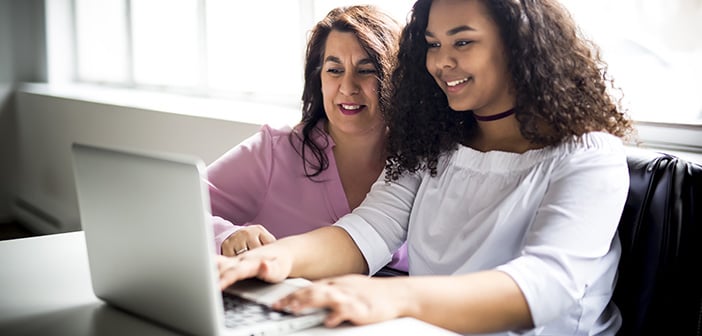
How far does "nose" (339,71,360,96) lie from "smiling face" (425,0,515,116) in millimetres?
385

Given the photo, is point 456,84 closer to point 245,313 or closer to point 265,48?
point 245,313

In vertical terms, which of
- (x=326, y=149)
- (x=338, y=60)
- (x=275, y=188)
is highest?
(x=338, y=60)

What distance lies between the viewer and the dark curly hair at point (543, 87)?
5.14 ft

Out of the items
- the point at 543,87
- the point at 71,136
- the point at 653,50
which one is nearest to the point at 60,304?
the point at 543,87

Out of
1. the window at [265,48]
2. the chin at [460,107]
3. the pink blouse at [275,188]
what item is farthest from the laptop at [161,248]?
the window at [265,48]

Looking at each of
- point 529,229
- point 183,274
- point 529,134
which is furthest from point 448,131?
point 183,274

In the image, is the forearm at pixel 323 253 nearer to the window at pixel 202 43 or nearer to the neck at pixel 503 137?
the neck at pixel 503 137

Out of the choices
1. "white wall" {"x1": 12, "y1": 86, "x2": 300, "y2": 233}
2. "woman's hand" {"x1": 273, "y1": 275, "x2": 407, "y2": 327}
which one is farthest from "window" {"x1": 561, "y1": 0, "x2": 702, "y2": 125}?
"white wall" {"x1": 12, "y1": 86, "x2": 300, "y2": 233}

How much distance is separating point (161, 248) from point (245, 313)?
15 centimetres

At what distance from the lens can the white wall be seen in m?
3.46

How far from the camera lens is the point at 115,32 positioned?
16.6 ft

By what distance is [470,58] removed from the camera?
1.61 metres

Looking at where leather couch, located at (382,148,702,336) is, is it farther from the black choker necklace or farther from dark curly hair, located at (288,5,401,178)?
dark curly hair, located at (288,5,401,178)

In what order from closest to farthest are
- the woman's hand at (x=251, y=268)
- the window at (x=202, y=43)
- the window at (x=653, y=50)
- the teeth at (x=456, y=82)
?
the woman's hand at (x=251, y=268)
the teeth at (x=456, y=82)
the window at (x=653, y=50)
the window at (x=202, y=43)
